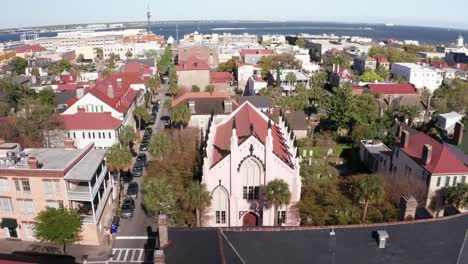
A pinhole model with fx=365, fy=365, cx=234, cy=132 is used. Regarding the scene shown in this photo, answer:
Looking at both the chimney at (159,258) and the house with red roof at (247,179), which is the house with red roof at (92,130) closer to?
the house with red roof at (247,179)

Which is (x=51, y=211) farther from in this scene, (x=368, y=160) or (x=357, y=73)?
(x=357, y=73)

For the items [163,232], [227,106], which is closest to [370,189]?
[163,232]

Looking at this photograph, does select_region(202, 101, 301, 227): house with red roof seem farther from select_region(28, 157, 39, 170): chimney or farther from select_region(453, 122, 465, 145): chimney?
select_region(453, 122, 465, 145): chimney

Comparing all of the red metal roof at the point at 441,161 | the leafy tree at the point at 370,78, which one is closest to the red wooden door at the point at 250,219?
the red metal roof at the point at 441,161

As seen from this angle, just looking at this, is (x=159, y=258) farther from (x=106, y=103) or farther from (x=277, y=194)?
(x=106, y=103)

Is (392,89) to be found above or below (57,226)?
above

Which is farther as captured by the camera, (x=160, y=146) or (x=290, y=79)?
(x=290, y=79)
